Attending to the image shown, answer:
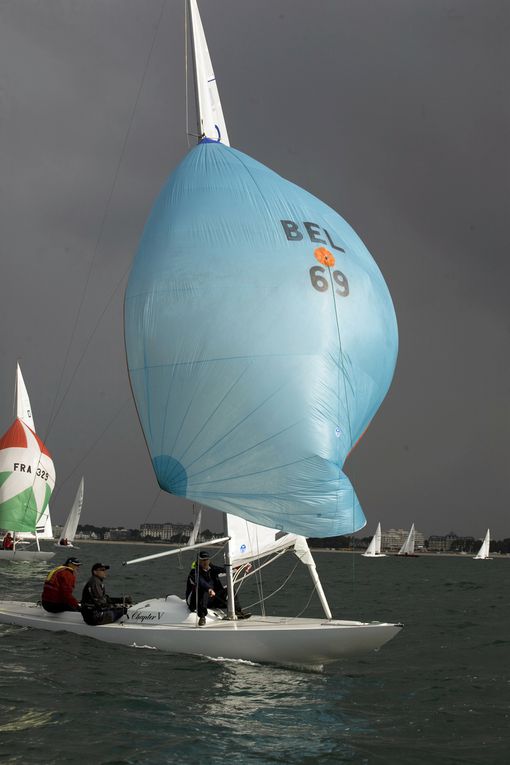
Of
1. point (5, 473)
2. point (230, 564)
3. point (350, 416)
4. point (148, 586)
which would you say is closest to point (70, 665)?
point (230, 564)

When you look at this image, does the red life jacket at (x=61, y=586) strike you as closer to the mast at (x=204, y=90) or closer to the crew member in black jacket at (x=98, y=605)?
the crew member in black jacket at (x=98, y=605)

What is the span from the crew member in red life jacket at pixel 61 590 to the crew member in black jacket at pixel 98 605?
0.74m

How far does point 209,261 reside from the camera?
43.0ft

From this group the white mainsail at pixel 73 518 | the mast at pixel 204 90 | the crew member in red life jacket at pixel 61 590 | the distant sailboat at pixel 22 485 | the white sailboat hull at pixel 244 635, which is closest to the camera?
the white sailboat hull at pixel 244 635

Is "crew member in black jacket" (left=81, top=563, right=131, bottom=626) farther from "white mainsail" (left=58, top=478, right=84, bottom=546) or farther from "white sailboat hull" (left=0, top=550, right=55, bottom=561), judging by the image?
"white mainsail" (left=58, top=478, right=84, bottom=546)

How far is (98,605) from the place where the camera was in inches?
508

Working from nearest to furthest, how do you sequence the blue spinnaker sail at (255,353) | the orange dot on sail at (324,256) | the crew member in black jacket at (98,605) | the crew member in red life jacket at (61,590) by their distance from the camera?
1. the blue spinnaker sail at (255,353)
2. the crew member in black jacket at (98,605)
3. the orange dot on sail at (324,256)
4. the crew member in red life jacket at (61,590)

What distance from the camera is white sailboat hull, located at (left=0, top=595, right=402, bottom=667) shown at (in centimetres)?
1126

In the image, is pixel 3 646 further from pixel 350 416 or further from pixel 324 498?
pixel 350 416

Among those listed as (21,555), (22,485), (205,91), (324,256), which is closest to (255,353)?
(324,256)

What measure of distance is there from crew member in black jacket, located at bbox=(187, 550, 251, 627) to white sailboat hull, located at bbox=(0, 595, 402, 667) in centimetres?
17

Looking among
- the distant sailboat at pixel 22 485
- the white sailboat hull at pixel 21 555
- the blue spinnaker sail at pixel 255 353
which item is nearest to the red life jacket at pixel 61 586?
the blue spinnaker sail at pixel 255 353

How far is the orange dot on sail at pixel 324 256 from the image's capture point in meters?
13.4

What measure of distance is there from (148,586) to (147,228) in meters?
15.3
